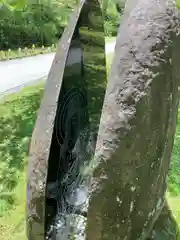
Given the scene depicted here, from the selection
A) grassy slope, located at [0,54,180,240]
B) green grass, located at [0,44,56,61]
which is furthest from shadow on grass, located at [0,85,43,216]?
green grass, located at [0,44,56,61]

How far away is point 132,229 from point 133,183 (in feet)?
1.10

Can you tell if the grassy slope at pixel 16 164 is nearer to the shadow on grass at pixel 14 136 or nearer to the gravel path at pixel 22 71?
the shadow on grass at pixel 14 136

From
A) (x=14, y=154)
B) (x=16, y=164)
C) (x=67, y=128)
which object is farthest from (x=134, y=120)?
(x=14, y=154)

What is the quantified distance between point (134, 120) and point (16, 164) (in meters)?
2.04

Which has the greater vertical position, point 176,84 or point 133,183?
point 176,84

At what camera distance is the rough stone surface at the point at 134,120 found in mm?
2422

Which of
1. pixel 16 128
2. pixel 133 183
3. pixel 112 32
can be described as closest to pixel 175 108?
pixel 133 183

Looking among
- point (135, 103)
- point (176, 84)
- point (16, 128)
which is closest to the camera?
point (135, 103)

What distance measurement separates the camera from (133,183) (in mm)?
2576

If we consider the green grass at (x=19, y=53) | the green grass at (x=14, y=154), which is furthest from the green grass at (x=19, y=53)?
the green grass at (x=14, y=154)

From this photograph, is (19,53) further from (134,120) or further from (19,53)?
(134,120)

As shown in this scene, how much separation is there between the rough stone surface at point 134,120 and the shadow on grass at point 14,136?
53.2 inches

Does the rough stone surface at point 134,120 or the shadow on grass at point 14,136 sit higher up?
the rough stone surface at point 134,120

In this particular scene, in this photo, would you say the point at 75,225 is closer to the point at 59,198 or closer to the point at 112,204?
the point at 59,198
